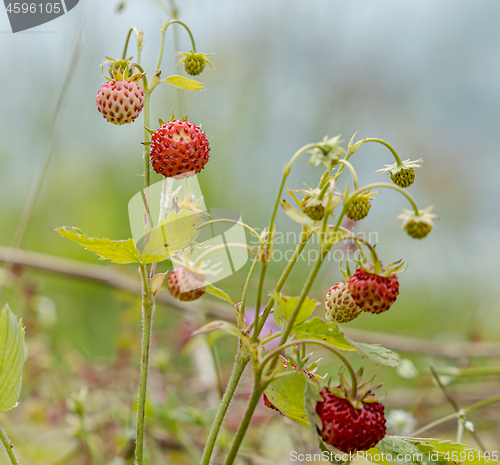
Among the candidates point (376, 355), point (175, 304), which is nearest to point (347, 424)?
point (376, 355)

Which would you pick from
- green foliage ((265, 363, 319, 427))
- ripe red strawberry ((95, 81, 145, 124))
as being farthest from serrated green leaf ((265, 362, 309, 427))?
ripe red strawberry ((95, 81, 145, 124))

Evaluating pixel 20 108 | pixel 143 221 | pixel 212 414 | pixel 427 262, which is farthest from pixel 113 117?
pixel 427 262

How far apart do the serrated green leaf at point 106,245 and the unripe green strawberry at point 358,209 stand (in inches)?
5.4

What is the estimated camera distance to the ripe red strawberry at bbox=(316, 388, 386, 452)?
26 cm

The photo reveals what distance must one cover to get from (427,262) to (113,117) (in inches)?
62.4

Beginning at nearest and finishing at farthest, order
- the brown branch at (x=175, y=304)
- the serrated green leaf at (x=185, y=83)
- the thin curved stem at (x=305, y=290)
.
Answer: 1. the thin curved stem at (x=305, y=290)
2. the serrated green leaf at (x=185, y=83)
3. the brown branch at (x=175, y=304)

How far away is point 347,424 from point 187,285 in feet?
0.41

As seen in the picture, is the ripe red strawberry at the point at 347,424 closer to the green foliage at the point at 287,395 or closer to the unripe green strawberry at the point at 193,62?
the green foliage at the point at 287,395

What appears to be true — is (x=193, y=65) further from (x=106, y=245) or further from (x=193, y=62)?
(x=106, y=245)

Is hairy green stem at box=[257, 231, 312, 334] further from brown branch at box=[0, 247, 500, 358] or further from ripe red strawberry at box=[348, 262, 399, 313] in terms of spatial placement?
brown branch at box=[0, 247, 500, 358]

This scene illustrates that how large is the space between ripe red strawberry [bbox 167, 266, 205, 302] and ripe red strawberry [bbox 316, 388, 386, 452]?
0.10 metres

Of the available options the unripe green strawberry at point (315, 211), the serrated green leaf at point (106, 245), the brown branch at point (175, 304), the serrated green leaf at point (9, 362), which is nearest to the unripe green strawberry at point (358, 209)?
the unripe green strawberry at point (315, 211)

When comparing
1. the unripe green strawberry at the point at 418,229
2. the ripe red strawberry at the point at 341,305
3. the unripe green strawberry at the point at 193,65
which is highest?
the unripe green strawberry at the point at 193,65

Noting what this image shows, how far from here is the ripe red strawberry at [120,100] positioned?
0.32 metres
